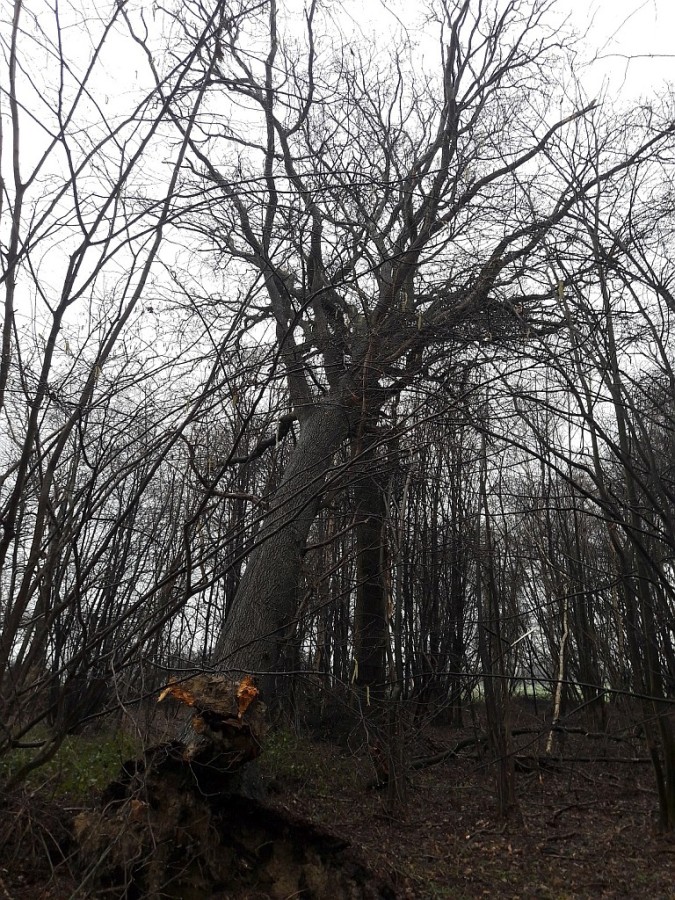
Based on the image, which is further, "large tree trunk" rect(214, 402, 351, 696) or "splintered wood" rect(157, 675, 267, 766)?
"large tree trunk" rect(214, 402, 351, 696)

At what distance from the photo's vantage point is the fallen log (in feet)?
10.6

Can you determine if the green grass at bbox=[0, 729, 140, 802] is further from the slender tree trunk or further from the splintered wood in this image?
the slender tree trunk

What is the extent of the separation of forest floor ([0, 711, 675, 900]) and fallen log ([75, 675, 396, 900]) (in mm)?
217

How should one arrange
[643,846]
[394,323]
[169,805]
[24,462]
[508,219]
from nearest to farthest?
[24,462], [169,805], [508,219], [394,323], [643,846]

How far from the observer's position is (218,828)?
3670mm

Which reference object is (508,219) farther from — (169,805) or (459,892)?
(459,892)

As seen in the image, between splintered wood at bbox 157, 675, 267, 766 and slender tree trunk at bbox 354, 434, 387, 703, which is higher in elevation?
slender tree trunk at bbox 354, 434, 387, 703

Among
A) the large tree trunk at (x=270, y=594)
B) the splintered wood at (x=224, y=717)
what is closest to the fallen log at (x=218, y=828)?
the splintered wood at (x=224, y=717)

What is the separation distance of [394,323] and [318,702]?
6.11 metres

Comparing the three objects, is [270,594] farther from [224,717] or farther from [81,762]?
[224,717]

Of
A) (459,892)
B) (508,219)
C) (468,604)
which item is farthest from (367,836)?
(468,604)

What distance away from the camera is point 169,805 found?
338cm

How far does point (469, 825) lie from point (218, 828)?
3.09 meters

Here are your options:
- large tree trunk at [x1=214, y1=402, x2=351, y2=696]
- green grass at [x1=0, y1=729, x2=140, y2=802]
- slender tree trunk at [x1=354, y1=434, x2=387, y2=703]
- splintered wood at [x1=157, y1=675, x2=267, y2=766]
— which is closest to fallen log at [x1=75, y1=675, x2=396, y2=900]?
splintered wood at [x1=157, y1=675, x2=267, y2=766]
